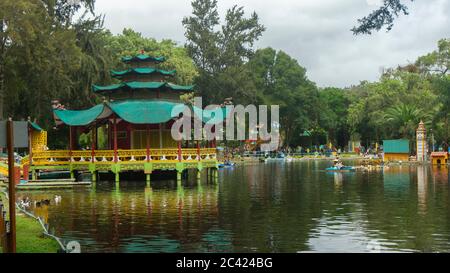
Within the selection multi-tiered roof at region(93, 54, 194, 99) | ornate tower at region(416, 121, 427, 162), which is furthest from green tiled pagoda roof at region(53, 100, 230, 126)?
ornate tower at region(416, 121, 427, 162)

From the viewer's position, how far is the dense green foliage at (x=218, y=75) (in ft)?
148

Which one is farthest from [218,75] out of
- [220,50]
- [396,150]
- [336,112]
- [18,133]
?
[18,133]

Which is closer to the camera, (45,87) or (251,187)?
(251,187)

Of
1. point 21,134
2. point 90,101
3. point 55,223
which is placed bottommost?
point 55,223

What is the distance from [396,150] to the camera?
72.6m

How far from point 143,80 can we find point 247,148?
183 ft

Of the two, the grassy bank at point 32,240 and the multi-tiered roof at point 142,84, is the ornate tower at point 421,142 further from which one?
the grassy bank at point 32,240

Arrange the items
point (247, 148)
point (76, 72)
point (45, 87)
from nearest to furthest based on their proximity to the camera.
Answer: point (45, 87) < point (76, 72) < point (247, 148)

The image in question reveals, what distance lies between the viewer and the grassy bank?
14133mm

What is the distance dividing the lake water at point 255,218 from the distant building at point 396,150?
122 ft

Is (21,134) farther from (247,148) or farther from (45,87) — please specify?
(247,148)
